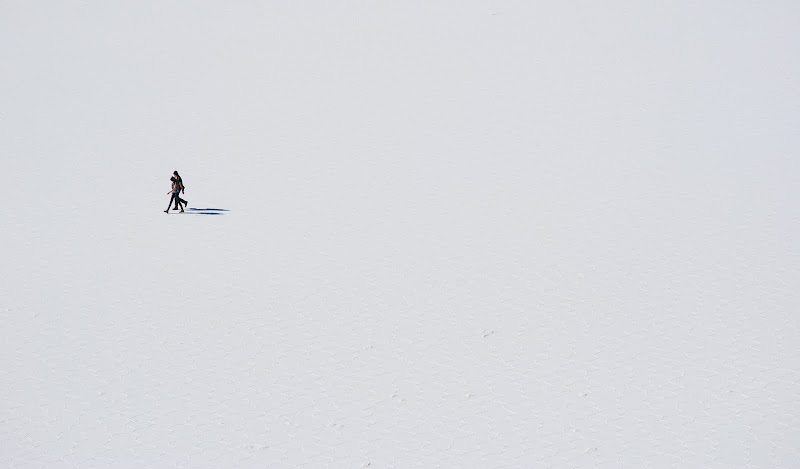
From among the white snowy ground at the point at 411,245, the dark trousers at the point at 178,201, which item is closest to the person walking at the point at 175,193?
the dark trousers at the point at 178,201

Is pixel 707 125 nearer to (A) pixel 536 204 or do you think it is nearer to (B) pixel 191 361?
(A) pixel 536 204

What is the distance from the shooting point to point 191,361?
8844mm

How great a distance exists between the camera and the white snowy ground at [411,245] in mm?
7730

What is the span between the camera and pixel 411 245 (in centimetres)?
1148

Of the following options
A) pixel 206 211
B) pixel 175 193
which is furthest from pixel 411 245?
pixel 175 193

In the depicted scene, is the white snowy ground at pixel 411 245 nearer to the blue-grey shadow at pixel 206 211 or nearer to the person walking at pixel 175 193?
the blue-grey shadow at pixel 206 211

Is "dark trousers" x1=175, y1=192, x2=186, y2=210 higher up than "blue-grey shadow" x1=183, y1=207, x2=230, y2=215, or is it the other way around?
"dark trousers" x1=175, y1=192, x2=186, y2=210

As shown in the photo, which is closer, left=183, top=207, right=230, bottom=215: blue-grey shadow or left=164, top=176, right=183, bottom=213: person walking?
left=164, top=176, right=183, bottom=213: person walking

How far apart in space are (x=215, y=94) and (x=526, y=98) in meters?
7.98

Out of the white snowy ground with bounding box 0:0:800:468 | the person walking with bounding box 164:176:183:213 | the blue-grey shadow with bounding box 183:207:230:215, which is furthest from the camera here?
the blue-grey shadow with bounding box 183:207:230:215

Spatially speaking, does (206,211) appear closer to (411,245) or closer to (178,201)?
(178,201)

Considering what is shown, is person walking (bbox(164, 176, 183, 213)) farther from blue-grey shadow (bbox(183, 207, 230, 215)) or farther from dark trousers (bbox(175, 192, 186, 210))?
blue-grey shadow (bbox(183, 207, 230, 215))

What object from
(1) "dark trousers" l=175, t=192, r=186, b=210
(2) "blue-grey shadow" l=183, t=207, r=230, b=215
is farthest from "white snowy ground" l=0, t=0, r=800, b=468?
(1) "dark trousers" l=175, t=192, r=186, b=210

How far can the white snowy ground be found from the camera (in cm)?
773
